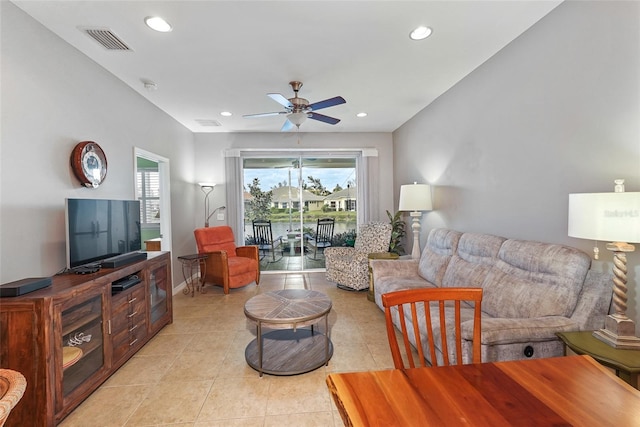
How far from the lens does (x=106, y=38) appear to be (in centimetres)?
233

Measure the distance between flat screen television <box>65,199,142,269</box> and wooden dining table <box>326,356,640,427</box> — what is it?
2316 mm

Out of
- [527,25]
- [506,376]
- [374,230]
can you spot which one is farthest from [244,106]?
[506,376]

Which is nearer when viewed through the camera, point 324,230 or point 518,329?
point 518,329

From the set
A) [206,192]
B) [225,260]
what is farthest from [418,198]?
[206,192]

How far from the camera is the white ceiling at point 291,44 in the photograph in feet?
6.65

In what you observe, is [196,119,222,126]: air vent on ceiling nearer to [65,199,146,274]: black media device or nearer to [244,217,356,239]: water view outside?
[244,217,356,239]: water view outside

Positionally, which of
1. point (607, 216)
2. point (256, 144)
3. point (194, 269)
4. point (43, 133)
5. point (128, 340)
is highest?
point (256, 144)

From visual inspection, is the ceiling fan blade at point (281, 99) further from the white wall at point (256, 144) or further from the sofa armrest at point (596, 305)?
the sofa armrest at point (596, 305)

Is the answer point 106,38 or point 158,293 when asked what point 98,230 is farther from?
point 106,38

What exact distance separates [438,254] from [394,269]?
21.5 inches

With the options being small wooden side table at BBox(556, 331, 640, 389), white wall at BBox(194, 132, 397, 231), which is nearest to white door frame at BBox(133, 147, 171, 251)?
white wall at BBox(194, 132, 397, 231)

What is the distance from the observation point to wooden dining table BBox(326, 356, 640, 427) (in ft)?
2.45

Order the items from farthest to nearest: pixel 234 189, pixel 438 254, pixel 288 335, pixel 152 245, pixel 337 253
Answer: pixel 234 189
pixel 337 253
pixel 152 245
pixel 438 254
pixel 288 335

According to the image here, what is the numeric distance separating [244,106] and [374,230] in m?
2.74
